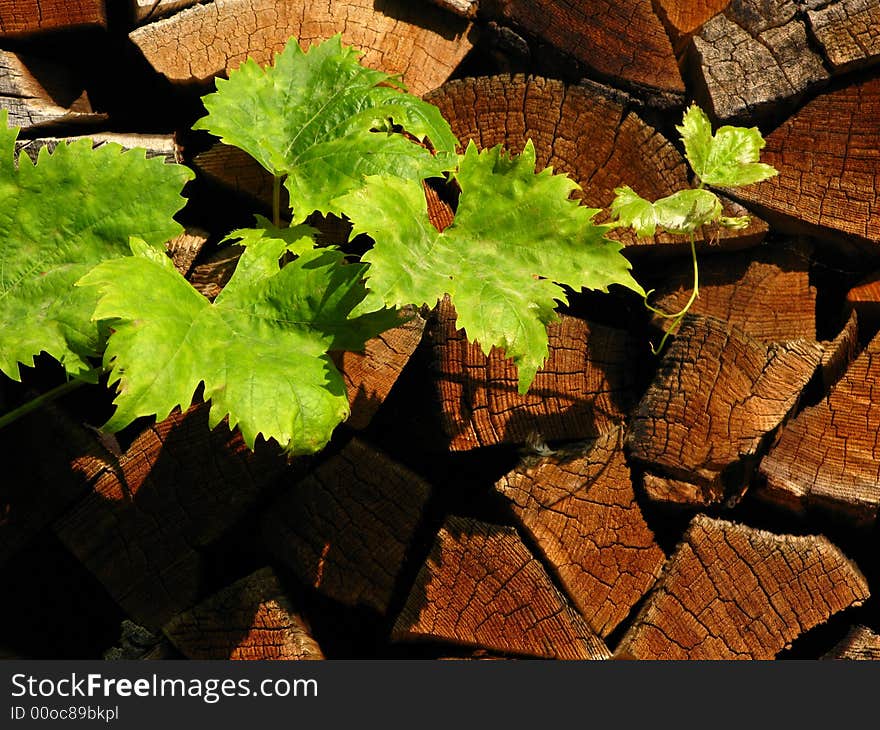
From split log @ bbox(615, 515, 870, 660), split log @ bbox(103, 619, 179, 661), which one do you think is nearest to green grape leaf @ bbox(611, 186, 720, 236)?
split log @ bbox(615, 515, 870, 660)

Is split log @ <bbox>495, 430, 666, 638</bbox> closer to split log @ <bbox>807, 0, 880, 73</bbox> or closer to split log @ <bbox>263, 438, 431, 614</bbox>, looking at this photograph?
split log @ <bbox>263, 438, 431, 614</bbox>

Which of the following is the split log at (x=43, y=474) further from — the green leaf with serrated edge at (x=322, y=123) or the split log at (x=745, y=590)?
the split log at (x=745, y=590)

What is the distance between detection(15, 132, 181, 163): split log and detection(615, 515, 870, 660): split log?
4.92 ft

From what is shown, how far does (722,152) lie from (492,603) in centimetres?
112

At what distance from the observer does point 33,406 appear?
1.87 m

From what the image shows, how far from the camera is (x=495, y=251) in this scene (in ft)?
5.80

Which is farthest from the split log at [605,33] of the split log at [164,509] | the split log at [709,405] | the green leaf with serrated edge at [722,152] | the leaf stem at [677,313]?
the split log at [164,509]

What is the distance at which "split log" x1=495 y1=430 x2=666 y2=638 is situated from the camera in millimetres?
1935

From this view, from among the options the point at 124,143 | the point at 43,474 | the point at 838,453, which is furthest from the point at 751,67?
the point at 43,474

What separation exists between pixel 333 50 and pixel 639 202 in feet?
2.44

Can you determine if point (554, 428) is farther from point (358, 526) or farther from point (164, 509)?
point (164, 509)

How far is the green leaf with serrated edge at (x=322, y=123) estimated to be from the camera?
180cm

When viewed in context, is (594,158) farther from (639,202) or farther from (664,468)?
(664,468)

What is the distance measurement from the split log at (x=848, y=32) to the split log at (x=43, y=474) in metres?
1.91
